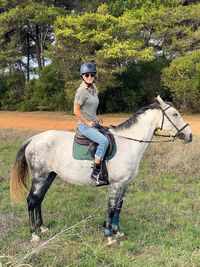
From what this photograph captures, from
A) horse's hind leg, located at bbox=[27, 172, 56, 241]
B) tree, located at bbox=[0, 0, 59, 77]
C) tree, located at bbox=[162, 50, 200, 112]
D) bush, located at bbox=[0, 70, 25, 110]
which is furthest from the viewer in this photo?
bush, located at bbox=[0, 70, 25, 110]

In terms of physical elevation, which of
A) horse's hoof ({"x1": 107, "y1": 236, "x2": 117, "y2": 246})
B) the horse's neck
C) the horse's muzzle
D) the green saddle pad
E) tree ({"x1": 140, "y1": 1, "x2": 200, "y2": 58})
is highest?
tree ({"x1": 140, "y1": 1, "x2": 200, "y2": 58})

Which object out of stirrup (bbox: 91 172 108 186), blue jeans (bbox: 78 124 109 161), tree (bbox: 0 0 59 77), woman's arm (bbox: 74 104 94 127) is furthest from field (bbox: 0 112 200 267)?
tree (bbox: 0 0 59 77)

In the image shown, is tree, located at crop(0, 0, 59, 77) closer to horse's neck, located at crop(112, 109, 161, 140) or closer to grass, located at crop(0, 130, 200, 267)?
grass, located at crop(0, 130, 200, 267)

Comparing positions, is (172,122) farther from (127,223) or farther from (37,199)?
(37,199)

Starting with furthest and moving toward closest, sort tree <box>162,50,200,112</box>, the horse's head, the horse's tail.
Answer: tree <box>162,50,200,112</box>, the horse's tail, the horse's head

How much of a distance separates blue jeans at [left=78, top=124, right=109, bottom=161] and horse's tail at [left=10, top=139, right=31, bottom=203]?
934 millimetres

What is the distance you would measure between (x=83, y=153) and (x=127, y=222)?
1.23 meters

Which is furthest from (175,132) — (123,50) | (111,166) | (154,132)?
(123,50)

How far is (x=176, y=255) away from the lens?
4391 mm

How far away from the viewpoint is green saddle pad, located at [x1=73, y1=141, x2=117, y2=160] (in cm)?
507

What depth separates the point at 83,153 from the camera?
511 cm

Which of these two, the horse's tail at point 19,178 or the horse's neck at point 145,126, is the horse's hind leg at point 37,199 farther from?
the horse's neck at point 145,126

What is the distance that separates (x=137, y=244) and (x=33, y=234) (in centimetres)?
130

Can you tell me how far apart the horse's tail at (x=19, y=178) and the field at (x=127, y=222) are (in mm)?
389
